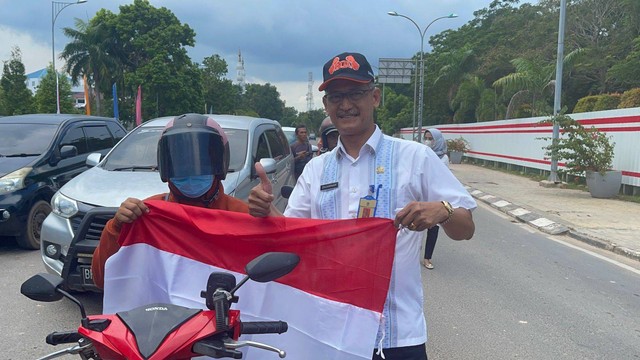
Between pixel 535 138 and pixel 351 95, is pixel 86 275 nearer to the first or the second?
pixel 351 95

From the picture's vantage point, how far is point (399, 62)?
4347cm

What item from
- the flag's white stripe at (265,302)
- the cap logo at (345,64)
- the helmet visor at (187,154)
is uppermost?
the cap logo at (345,64)

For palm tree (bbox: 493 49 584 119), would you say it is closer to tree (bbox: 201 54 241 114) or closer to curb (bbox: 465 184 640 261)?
curb (bbox: 465 184 640 261)

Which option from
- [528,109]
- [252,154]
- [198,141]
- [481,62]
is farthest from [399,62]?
[198,141]

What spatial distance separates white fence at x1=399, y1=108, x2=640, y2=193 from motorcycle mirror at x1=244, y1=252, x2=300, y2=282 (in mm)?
15245

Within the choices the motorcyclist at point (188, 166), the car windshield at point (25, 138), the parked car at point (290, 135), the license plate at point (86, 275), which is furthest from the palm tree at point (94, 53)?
the motorcyclist at point (188, 166)

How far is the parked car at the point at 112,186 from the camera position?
4.75 metres

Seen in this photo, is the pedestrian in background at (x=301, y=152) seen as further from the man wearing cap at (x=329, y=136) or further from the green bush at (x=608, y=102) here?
the green bush at (x=608, y=102)

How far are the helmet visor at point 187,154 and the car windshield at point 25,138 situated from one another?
22.3 feet

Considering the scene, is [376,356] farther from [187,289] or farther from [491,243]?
[491,243]

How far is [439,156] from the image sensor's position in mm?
8289

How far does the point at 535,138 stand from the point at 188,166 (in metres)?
21.6

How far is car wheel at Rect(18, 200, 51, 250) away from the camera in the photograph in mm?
7789

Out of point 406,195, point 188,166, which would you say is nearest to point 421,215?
point 406,195
